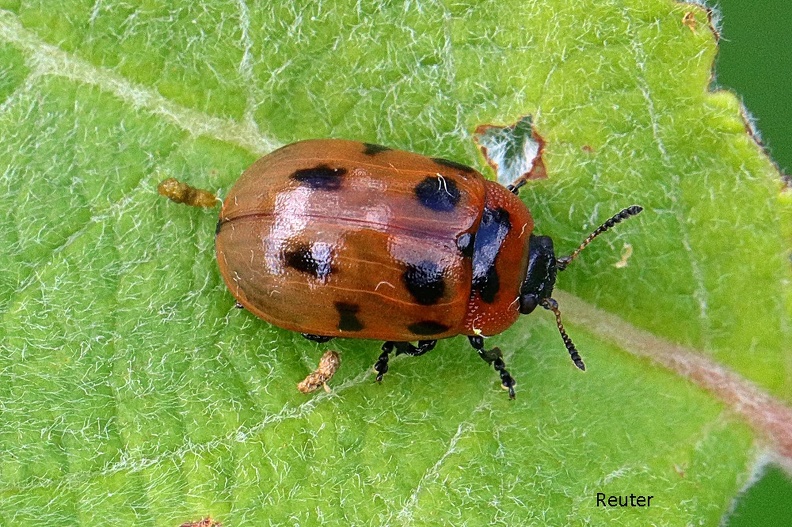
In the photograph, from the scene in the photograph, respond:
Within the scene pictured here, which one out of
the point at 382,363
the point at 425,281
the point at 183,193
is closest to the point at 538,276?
the point at 425,281

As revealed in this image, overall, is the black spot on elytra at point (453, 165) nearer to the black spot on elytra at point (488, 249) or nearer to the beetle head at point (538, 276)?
the black spot on elytra at point (488, 249)

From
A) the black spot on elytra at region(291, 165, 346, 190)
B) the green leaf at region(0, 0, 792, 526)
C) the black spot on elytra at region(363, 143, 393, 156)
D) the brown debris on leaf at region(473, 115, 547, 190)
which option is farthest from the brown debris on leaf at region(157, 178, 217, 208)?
the brown debris on leaf at region(473, 115, 547, 190)

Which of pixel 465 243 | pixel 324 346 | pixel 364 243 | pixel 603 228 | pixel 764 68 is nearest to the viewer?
pixel 364 243

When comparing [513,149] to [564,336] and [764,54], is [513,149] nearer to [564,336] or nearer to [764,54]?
[564,336]

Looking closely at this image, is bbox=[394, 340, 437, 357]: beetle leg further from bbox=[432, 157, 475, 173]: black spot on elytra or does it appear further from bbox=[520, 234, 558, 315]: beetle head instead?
bbox=[432, 157, 475, 173]: black spot on elytra

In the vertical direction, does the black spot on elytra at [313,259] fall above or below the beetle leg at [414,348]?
above

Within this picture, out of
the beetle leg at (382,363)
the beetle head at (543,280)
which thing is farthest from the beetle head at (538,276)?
the beetle leg at (382,363)
